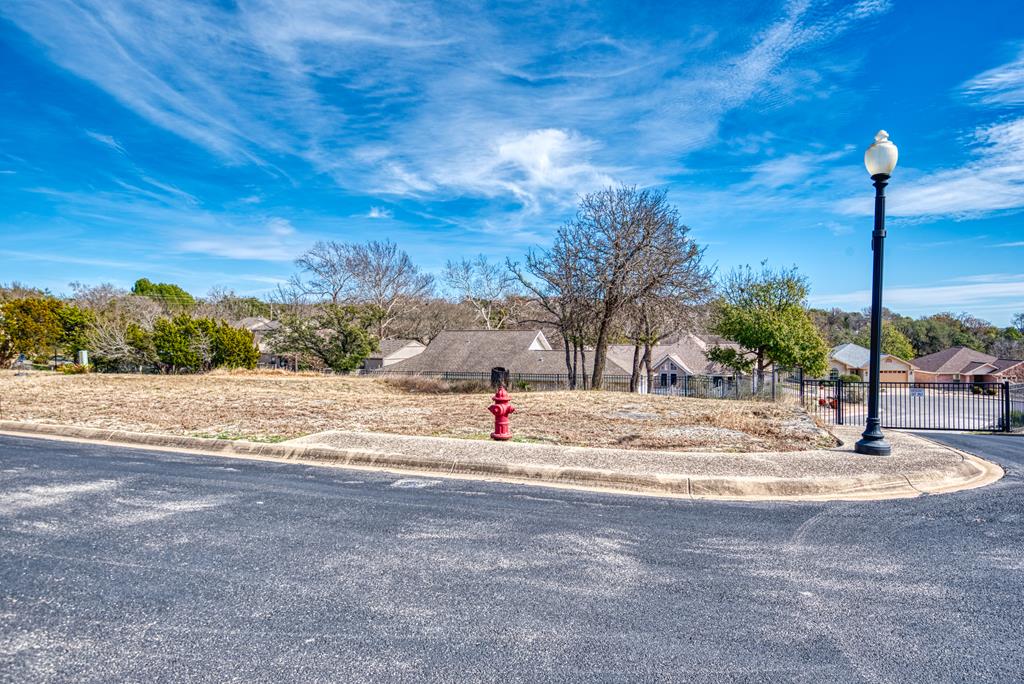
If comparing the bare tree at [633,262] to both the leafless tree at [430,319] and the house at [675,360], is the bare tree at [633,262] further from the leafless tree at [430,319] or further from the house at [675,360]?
the leafless tree at [430,319]

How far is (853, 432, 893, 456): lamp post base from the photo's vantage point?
7.86 meters

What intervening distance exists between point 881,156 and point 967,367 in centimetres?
6839

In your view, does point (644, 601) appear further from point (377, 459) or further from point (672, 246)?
point (672, 246)

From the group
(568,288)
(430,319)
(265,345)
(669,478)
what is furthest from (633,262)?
(430,319)

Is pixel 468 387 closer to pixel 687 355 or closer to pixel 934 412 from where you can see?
pixel 934 412

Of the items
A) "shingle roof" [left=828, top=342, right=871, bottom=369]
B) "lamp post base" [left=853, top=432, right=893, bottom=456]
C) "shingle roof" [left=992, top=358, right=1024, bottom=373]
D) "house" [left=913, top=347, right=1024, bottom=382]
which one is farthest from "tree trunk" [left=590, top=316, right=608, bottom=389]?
"shingle roof" [left=992, top=358, right=1024, bottom=373]

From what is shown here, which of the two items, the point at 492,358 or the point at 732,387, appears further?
the point at 492,358

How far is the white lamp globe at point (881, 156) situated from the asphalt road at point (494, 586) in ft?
Result: 15.2

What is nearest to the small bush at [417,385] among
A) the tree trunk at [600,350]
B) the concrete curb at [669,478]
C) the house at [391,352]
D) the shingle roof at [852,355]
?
the tree trunk at [600,350]

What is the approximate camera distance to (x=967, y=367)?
197 feet

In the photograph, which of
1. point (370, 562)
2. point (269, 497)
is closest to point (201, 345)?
point (269, 497)

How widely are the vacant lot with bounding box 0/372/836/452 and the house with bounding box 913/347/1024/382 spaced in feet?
191

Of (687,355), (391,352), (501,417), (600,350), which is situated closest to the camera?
(501,417)

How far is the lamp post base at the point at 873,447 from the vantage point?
7.86m
